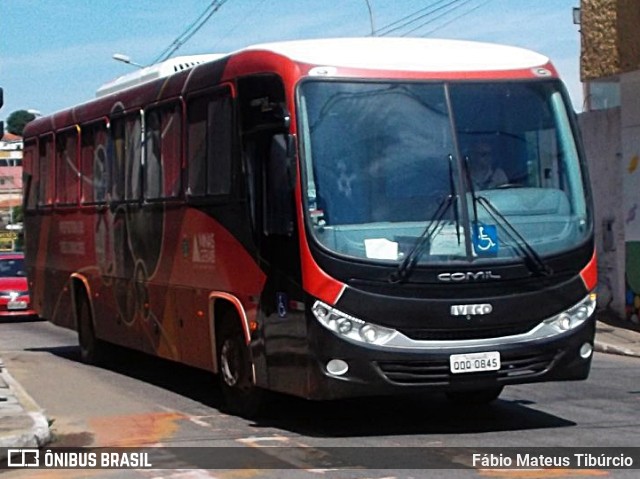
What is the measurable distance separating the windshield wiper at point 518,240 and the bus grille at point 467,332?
444 mm

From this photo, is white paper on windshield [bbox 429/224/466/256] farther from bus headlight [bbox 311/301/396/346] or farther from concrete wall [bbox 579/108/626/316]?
concrete wall [bbox 579/108/626/316]

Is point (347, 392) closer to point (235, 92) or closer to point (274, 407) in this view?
point (274, 407)

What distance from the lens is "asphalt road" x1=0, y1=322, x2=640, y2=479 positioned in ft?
29.6

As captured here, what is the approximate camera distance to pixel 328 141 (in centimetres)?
990

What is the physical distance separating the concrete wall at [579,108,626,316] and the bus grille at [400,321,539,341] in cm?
1162

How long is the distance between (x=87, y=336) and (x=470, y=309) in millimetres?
8287

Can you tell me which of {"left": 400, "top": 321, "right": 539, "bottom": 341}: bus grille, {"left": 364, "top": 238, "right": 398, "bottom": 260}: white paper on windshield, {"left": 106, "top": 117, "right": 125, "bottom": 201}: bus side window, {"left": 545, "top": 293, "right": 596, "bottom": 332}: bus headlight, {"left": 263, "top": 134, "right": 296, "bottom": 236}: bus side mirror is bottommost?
{"left": 400, "top": 321, "right": 539, "bottom": 341}: bus grille

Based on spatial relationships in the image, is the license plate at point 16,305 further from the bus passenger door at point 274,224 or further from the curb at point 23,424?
the bus passenger door at point 274,224

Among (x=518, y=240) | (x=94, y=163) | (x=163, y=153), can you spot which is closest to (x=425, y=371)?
(x=518, y=240)

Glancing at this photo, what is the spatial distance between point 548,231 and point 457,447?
1.84 m

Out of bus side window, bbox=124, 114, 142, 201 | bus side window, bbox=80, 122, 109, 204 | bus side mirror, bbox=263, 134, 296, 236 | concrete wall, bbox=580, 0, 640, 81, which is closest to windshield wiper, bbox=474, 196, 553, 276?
bus side mirror, bbox=263, 134, 296, 236

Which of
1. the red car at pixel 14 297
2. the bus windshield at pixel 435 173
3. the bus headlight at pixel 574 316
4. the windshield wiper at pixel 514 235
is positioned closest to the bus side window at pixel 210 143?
the bus windshield at pixel 435 173

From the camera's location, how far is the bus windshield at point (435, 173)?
32.0ft

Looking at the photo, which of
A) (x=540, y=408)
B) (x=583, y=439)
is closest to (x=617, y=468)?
(x=583, y=439)
